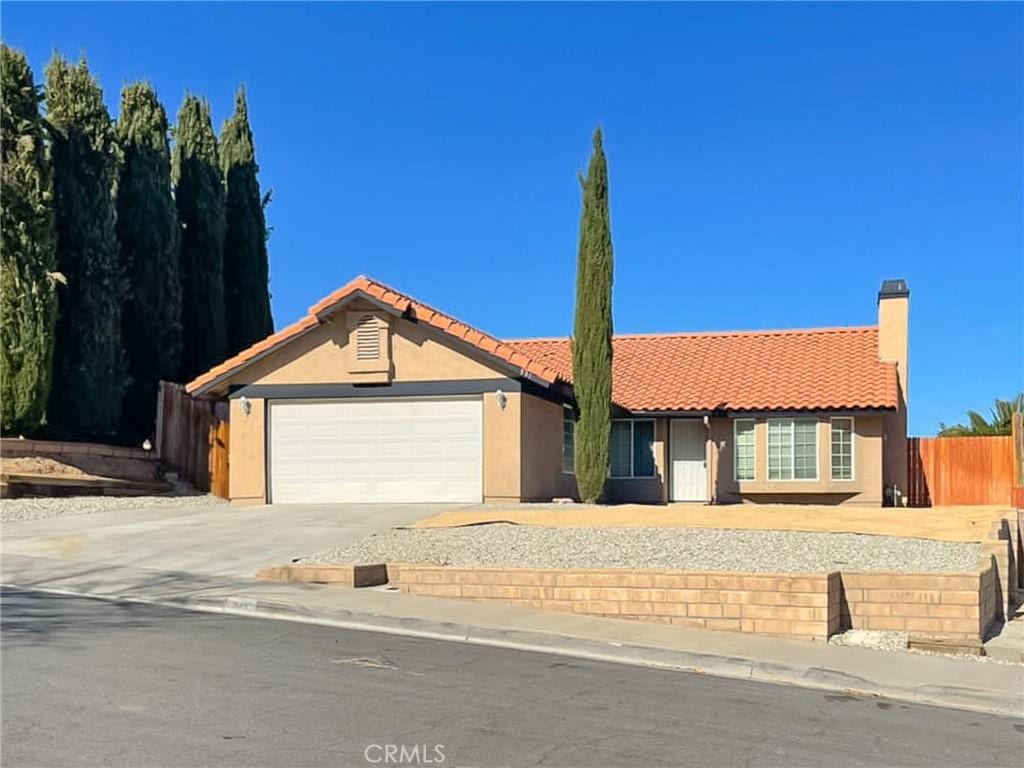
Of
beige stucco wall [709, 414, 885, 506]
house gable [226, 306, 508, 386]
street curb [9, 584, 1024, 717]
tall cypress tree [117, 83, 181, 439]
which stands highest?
tall cypress tree [117, 83, 181, 439]

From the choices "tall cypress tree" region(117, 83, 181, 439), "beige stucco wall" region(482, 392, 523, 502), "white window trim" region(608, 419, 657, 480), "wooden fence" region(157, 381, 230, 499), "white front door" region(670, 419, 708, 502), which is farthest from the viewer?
"tall cypress tree" region(117, 83, 181, 439)

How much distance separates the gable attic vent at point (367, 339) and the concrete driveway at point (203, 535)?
10.5 feet

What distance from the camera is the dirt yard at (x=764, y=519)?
1628 centimetres

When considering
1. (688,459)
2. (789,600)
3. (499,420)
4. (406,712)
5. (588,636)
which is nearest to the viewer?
(406,712)

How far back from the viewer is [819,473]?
83.0 feet

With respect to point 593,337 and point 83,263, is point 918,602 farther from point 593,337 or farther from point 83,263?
point 83,263

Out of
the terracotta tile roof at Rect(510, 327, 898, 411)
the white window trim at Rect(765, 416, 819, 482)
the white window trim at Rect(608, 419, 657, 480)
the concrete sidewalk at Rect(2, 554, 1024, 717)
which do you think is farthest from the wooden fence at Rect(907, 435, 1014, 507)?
the concrete sidewalk at Rect(2, 554, 1024, 717)

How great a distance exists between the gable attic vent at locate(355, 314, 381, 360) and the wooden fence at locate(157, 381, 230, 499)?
426 centimetres

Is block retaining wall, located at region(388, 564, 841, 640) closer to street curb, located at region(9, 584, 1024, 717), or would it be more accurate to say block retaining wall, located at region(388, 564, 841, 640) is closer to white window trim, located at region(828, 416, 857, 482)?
street curb, located at region(9, 584, 1024, 717)

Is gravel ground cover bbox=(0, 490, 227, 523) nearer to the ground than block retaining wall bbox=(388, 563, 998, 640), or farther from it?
farther from it

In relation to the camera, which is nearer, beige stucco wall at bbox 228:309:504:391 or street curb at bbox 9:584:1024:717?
street curb at bbox 9:584:1024:717

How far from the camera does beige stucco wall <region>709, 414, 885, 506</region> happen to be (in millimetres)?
24906

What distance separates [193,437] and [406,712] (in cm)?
2009

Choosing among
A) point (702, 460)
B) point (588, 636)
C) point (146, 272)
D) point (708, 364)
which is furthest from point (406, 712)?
point (146, 272)
